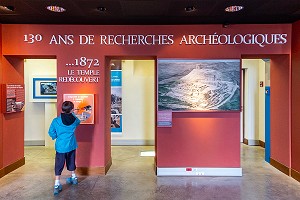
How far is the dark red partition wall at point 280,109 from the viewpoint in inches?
202

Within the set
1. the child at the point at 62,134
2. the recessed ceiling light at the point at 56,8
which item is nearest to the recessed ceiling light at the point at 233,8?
the recessed ceiling light at the point at 56,8

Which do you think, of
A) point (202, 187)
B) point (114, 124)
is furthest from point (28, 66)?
point (202, 187)

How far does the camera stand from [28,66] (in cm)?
781

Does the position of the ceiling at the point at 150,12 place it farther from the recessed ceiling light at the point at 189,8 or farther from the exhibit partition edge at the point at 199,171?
the exhibit partition edge at the point at 199,171

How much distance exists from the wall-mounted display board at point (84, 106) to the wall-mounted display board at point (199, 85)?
127 cm

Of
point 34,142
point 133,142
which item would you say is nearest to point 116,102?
point 133,142

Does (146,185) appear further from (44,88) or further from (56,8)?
(44,88)

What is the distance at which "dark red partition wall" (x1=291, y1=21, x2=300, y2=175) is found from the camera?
15.8 feet

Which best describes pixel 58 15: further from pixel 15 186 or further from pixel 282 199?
pixel 282 199

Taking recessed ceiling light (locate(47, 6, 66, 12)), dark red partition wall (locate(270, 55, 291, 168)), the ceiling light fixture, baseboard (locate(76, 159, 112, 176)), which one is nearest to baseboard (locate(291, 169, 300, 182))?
dark red partition wall (locate(270, 55, 291, 168))

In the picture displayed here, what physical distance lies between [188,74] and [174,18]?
1.01 meters

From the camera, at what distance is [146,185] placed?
15.1 ft

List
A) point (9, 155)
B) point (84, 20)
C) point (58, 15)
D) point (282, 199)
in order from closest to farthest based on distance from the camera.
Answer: point (282, 199), point (58, 15), point (84, 20), point (9, 155)

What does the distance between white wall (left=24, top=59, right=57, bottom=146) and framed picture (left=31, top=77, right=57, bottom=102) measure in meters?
0.12
